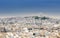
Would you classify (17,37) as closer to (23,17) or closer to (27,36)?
(27,36)

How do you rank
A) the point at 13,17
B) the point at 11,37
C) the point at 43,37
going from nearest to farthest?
the point at 11,37, the point at 43,37, the point at 13,17

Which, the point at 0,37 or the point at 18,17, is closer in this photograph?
the point at 0,37

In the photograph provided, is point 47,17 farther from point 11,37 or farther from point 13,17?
point 11,37

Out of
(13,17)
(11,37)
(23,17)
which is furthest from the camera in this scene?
(23,17)

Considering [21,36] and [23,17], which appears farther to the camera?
[23,17]

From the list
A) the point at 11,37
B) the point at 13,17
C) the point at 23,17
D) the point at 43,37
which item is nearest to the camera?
the point at 11,37

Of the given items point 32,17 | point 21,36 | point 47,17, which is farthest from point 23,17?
point 21,36

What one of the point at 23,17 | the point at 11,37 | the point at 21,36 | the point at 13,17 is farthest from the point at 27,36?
the point at 23,17

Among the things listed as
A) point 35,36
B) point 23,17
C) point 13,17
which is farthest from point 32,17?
point 35,36

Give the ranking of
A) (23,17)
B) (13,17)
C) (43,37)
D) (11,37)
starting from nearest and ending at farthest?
(11,37), (43,37), (13,17), (23,17)
